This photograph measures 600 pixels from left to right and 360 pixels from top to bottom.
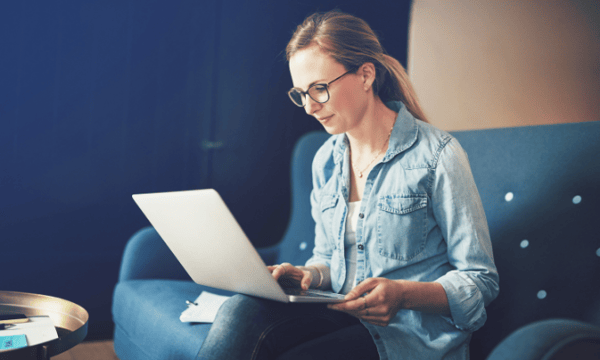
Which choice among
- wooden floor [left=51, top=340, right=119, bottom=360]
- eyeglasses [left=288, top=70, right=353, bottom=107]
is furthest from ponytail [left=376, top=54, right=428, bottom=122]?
wooden floor [left=51, top=340, right=119, bottom=360]

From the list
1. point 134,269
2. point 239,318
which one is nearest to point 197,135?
point 134,269

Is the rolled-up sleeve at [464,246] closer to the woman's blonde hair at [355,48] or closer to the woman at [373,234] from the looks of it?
the woman at [373,234]

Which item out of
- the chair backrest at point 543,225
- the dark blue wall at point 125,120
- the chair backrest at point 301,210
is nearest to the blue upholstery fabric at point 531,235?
the chair backrest at point 543,225

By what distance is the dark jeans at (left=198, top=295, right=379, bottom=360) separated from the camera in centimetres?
86

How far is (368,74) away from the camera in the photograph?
117 centimetres

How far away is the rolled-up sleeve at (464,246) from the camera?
91cm

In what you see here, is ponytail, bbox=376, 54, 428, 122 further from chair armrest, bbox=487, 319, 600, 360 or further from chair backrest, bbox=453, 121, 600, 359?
chair armrest, bbox=487, 319, 600, 360

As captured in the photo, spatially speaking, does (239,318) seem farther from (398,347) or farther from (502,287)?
(502,287)

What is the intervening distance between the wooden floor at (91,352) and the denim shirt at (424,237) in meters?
1.15

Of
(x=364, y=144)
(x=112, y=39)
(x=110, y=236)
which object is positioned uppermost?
(x=112, y=39)

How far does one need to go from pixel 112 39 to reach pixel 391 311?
1732mm

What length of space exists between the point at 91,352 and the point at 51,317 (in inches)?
34.6

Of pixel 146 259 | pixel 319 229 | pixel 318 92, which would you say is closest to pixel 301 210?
pixel 319 229

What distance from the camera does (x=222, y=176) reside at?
2217mm
